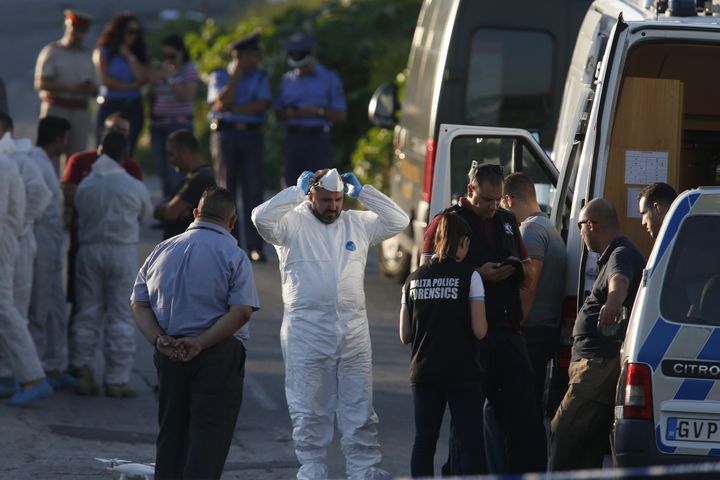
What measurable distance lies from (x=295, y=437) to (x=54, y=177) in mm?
3540

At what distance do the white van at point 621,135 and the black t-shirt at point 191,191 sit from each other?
5.34 ft

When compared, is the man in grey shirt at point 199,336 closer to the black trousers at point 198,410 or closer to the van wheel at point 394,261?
the black trousers at point 198,410

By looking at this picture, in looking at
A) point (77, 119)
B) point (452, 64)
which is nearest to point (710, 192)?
point (452, 64)

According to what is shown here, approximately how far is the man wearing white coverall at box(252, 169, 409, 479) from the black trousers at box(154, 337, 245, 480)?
665 mm

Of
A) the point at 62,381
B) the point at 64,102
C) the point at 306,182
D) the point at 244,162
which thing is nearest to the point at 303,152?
the point at 244,162

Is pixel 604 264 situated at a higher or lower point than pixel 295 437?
higher

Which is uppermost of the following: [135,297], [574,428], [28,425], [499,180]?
[499,180]

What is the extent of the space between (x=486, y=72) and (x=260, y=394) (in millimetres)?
3540

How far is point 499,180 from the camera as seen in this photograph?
789 cm

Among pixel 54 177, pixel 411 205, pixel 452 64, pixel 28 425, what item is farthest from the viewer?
pixel 411 205

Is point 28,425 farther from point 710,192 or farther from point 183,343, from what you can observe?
point 710,192

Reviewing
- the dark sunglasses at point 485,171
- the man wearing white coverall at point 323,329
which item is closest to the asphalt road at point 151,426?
the man wearing white coverall at point 323,329

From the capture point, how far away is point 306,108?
15188 mm

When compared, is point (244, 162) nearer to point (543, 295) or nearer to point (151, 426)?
point (151, 426)
